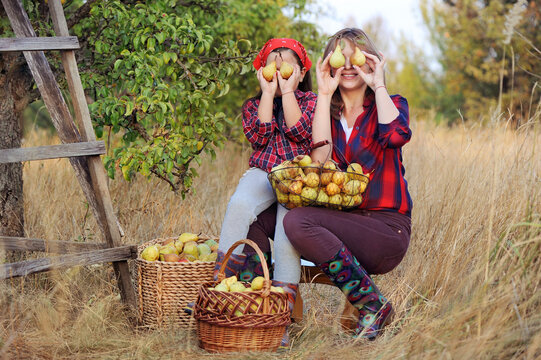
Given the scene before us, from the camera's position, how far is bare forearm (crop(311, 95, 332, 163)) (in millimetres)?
3100

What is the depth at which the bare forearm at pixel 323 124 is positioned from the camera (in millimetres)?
3100

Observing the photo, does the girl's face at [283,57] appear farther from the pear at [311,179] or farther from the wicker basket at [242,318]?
the wicker basket at [242,318]

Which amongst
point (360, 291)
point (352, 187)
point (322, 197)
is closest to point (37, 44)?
point (322, 197)

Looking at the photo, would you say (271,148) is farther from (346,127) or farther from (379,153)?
(379,153)

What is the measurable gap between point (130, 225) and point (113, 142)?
114cm

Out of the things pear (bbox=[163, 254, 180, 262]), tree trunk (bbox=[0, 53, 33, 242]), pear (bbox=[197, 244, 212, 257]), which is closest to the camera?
pear (bbox=[163, 254, 180, 262])

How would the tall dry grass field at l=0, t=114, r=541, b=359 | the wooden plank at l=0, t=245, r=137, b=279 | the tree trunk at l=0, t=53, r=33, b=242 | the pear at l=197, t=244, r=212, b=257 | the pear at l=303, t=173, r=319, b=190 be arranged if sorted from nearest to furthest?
1. the tall dry grass field at l=0, t=114, r=541, b=359
2. the pear at l=303, t=173, r=319, b=190
3. the wooden plank at l=0, t=245, r=137, b=279
4. the pear at l=197, t=244, r=212, b=257
5. the tree trunk at l=0, t=53, r=33, b=242

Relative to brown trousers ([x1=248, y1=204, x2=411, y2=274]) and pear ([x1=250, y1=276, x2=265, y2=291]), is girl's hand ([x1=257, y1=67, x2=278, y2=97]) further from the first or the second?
pear ([x1=250, y1=276, x2=265, y2=291])

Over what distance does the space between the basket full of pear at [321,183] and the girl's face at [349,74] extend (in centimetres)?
52

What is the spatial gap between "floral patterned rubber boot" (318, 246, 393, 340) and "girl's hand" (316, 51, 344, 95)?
0.81 metres

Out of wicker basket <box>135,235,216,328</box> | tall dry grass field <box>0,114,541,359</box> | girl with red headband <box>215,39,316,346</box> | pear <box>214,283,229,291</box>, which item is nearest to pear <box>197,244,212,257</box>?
wicker basket <box>135,235,216,328</box>

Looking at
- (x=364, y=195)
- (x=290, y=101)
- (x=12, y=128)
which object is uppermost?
(x=290, y=101)

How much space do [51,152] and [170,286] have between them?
35.2 inches

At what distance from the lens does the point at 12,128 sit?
3803mm
